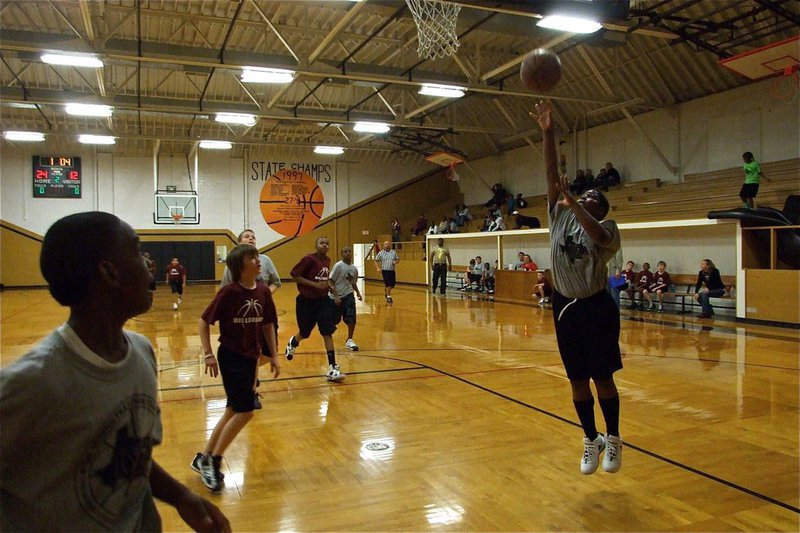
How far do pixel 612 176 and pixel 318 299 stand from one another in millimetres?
15795

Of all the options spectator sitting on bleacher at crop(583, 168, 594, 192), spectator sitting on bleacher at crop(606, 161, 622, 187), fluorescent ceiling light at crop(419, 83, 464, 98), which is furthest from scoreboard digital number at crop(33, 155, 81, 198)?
spectator sitting on bleacher at crop(606, 161, 622, 187)

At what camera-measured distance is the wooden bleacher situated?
15.0m

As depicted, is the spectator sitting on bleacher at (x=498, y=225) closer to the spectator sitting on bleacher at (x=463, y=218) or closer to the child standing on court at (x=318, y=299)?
the spectator sitting on bleacher at (x=463, y=218)

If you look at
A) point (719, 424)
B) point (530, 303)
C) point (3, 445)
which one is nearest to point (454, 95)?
point (530, 303)

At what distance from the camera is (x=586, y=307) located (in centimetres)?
372

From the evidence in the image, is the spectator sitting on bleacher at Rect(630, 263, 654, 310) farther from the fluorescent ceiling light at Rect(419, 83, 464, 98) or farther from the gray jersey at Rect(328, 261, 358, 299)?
the gray jersey at Rect(328, 261, 358, 299)

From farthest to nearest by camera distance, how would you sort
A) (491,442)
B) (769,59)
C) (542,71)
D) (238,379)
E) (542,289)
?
(542,289) → (769,59) → (491,442) → (542,71) → (238,379)

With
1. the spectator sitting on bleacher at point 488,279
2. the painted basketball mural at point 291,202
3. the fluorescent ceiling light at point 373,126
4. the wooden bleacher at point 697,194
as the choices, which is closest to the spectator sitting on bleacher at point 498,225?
the spectator sitting on bleacher at point 488,279

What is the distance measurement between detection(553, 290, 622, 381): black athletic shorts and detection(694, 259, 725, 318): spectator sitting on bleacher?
10.6 meters

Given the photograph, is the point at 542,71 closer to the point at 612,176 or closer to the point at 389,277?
the point at 389,277

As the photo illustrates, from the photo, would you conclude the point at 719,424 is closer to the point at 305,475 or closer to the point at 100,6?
the point at 305,475

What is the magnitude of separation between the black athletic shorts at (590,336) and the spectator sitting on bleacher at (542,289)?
490 inches

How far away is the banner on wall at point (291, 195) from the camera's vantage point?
28.5 metres

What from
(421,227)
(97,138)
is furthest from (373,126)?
(97,138)
